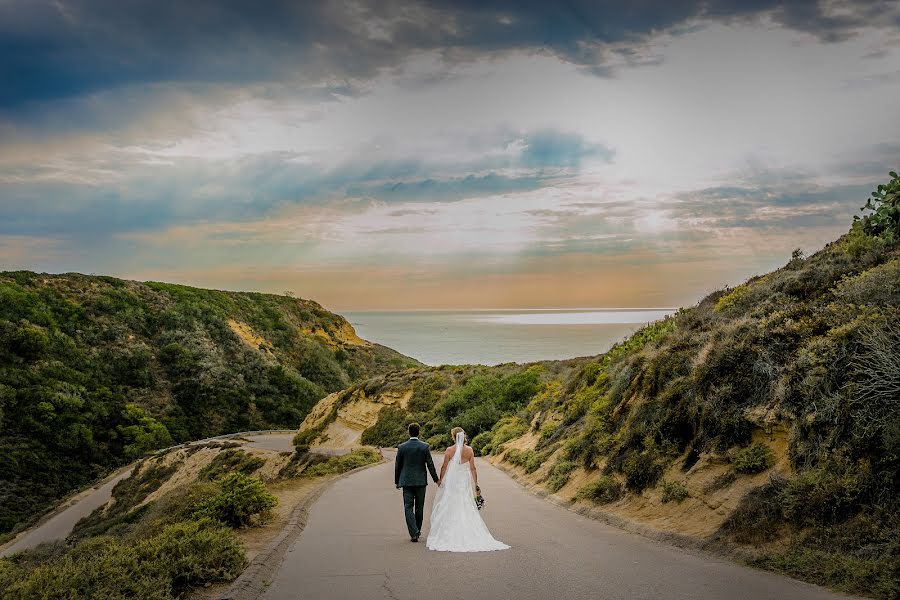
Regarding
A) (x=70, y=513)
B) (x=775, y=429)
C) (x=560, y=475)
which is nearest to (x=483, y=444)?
(x=560, y=475)

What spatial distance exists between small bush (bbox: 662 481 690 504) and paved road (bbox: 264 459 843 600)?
1.04 metres

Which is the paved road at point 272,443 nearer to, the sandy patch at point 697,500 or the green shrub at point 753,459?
the sandy patch at point 697,500

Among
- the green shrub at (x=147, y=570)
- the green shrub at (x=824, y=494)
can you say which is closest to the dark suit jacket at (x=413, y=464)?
the green shrub at (x=147, y=570)

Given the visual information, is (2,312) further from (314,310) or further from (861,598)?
(861,598)

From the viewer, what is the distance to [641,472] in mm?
12289

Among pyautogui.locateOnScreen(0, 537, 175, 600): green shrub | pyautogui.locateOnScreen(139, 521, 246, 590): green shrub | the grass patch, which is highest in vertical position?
pyautogui.locateOnScreen(0, 537, 175, 600): green shrub

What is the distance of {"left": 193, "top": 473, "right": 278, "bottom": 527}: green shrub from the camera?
11180 millimetres

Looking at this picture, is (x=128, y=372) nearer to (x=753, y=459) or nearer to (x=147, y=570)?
(x=147, y=570)

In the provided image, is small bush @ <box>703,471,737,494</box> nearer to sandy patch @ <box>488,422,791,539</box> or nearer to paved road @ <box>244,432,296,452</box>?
sandy patch @ <box>488,422,791,539</box>

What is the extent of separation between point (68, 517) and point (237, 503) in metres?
36.7

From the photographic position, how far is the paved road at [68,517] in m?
34.9

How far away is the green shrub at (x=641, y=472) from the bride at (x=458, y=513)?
3907 millimetres

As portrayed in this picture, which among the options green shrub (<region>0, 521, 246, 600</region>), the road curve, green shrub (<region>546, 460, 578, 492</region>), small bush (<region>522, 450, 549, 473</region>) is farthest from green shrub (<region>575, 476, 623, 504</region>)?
the road curve

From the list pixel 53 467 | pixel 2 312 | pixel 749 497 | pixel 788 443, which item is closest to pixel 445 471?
pixel 749 497
